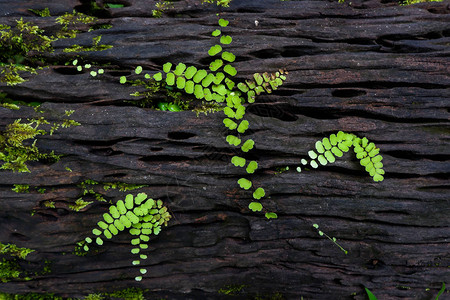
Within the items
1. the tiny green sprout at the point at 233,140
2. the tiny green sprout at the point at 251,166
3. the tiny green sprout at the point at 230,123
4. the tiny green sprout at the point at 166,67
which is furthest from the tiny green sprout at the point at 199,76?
the tiny green sprout at the point at 251,166

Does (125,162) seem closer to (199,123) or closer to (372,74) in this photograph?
(199,123)

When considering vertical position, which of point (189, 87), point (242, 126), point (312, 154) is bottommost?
point (312, 154)

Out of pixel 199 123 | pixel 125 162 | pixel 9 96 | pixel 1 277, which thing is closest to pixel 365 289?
pixel 199 123

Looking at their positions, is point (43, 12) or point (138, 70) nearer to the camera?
point (138, 70)

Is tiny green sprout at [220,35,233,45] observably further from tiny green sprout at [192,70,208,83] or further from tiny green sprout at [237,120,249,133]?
tiny green sprout at [237,120,249,133]

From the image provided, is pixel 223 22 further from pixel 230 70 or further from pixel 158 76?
pixel 158 76

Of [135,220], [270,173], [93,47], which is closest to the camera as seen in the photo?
[135,220]

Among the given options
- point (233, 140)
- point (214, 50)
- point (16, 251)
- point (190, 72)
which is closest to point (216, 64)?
point (214, 50)
